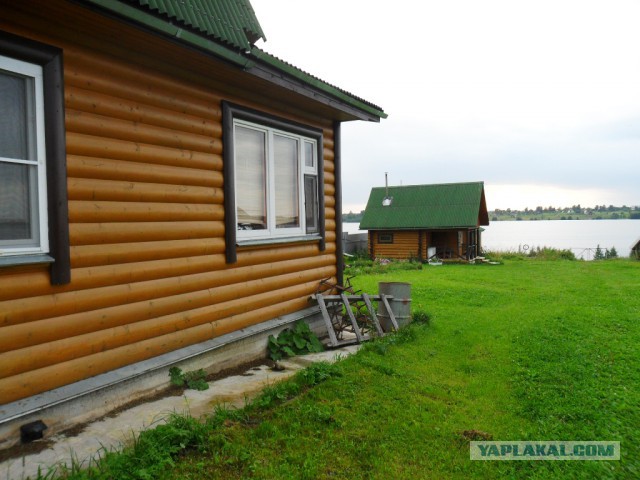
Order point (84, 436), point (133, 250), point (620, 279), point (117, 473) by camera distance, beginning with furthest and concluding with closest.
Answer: point (620, 279), point (133, 250), point (84, 436), point (117, 473)

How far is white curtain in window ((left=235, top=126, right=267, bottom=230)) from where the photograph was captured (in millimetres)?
5824

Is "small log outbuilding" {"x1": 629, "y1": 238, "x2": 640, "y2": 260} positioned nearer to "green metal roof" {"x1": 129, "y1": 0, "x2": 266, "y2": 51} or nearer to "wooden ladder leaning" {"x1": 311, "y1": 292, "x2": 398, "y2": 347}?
"wooden ladder leaning" {"x1": 311, "y1": 292, "x2": 398, "y2": 347}

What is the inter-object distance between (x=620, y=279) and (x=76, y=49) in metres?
19.1

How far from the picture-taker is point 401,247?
28.0 meters

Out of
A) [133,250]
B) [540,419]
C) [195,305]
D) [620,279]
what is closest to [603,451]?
[540,419]

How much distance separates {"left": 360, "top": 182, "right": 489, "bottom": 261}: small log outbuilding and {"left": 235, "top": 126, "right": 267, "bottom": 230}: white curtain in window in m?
21.9

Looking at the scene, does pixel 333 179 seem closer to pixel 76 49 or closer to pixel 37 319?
pixel 76 49

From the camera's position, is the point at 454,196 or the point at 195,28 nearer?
the point at 195,28

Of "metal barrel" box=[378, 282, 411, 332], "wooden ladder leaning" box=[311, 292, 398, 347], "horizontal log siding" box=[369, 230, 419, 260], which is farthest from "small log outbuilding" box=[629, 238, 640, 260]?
"wooden ladder leaning" box=[311, 292, 398, 347]

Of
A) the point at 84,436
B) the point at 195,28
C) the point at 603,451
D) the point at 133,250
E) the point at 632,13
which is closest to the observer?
the point at 84,436

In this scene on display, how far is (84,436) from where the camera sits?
342 centimetres

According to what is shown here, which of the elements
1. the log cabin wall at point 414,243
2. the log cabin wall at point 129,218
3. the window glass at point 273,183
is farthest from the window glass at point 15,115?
the log cabin wall at point 414,243

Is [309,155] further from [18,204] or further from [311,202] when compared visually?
[18,204]

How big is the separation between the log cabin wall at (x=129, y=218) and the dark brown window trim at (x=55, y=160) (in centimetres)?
10
